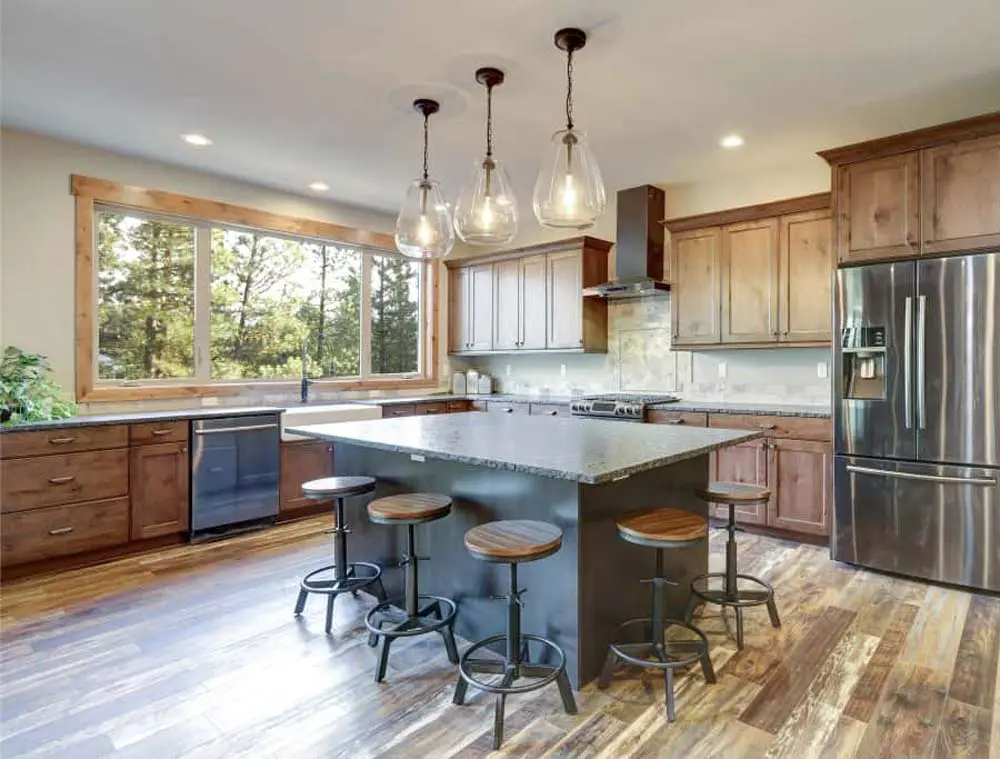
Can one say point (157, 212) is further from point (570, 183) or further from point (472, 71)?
point (570, 183)

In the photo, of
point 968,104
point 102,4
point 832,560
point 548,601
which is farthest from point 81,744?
point 968,104

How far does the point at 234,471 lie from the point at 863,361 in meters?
4.24

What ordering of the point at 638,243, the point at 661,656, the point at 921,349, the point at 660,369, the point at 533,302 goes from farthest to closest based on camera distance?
1. the point at 533,302
2. the point at 660,369
3. the point at 638,243
4. the point at 921,349
5. the point at 661,656

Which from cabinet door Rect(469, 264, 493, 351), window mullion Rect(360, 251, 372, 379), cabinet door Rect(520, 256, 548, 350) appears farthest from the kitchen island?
cabinet door Rect(469, 264, 493, 351)

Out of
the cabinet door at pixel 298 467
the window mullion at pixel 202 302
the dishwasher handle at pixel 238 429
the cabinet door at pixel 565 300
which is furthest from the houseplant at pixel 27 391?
the cabinet door at pixel 565 300

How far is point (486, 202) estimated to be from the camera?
2959 millimetres

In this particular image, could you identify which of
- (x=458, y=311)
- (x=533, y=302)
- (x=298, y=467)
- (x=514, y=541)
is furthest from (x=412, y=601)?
(x=458, y=311)

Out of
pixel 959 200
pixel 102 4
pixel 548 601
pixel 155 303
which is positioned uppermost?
pixel 102 4

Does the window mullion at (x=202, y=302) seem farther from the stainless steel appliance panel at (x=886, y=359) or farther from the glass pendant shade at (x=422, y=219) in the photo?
the stainless steel appliance panel at (x=886, y=359)

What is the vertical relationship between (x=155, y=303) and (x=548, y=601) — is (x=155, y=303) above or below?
above

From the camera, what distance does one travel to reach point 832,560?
3617 mm

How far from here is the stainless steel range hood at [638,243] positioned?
4.97m

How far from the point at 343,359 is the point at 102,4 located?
356cm

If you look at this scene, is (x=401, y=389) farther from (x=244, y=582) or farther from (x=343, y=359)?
(x=244, y=582)
